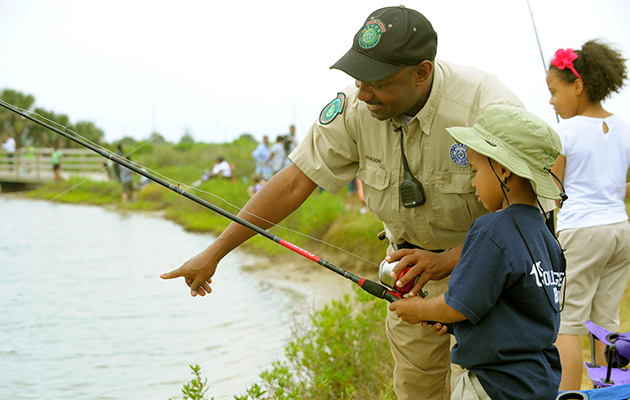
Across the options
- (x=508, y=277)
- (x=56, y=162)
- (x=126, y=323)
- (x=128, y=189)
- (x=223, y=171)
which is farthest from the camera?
(x=56, y=162)

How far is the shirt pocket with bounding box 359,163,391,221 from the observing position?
229 centimetres

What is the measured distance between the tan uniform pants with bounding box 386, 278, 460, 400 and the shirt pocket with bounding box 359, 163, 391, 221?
379mm

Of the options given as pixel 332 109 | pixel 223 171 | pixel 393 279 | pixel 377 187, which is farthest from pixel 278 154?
pixel 393 279

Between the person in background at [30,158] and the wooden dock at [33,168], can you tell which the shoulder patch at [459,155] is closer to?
the wooden dock at [33,168]

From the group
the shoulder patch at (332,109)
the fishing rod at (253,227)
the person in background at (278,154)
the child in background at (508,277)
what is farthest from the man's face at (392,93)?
the person in background at (278,154)

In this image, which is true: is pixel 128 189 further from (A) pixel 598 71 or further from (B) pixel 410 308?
(B) pixel 410 308

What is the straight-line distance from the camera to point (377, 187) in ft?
7.58

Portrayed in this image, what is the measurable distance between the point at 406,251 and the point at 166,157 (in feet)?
83.9

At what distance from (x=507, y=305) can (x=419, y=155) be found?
2.52 ft

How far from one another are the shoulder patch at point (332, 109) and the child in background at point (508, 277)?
2.16 feet

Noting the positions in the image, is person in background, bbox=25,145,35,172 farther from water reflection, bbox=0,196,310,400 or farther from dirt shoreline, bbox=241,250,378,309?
dirt shoreline, bbox=241,250,378,309

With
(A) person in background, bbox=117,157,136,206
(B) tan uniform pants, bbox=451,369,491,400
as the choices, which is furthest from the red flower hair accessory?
(A) person in background, bbox=117,157,136,206

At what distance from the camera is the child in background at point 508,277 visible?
1564 millimetres

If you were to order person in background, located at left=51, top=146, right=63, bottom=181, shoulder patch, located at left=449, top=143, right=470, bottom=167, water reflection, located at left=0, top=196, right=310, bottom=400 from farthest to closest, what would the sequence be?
person in background, located at left=51, top=146, right=63, bottom=181
water reflection, located at left=0, top=196, right=310, bottom=400
shoulder patch, located at left=449, top=143, right=470, bottom=167
